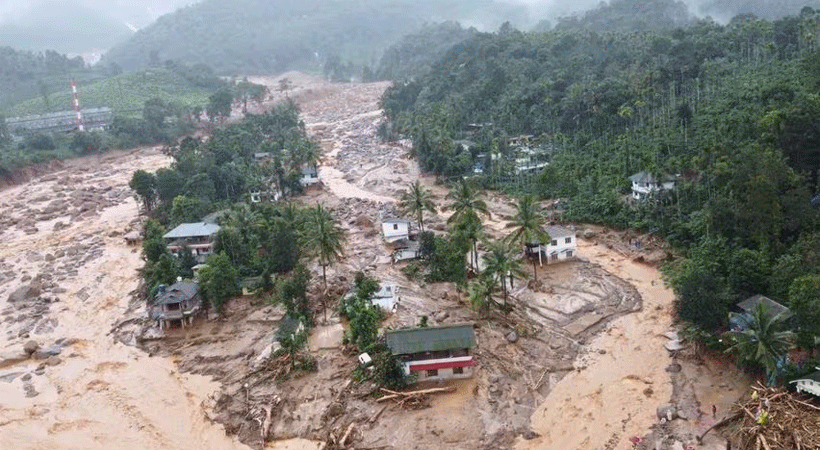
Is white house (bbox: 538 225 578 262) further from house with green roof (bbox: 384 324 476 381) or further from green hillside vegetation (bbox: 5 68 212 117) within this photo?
green hillside vegetation (bbox: 5 68 212 117)

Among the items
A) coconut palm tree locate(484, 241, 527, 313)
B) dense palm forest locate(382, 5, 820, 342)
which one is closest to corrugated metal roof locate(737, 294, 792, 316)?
dense palm forest locate(382, 5, 820, 342)

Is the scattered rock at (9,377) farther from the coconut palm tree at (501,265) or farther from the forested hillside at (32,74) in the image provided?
the forested hillside at (32,74)

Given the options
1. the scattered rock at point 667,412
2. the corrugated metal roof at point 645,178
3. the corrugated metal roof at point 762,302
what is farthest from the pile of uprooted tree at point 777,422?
the corrugated metal roof at point 645,178

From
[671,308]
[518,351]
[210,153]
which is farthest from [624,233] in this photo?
[210,153]

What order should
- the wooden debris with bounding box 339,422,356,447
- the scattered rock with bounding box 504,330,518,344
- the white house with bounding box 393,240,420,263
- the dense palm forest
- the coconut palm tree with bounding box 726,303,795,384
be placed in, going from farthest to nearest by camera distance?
the white house with bounding box 393,240,420,263 → the dense palm forest → the scattered rock with bounding box 504,330,518,344 → the wooden debris with bounding box 339,422,356,447 → the coconut palm tree with bounding box 726,303,795,384

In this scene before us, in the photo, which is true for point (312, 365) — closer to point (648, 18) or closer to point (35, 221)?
point (35, 221)
